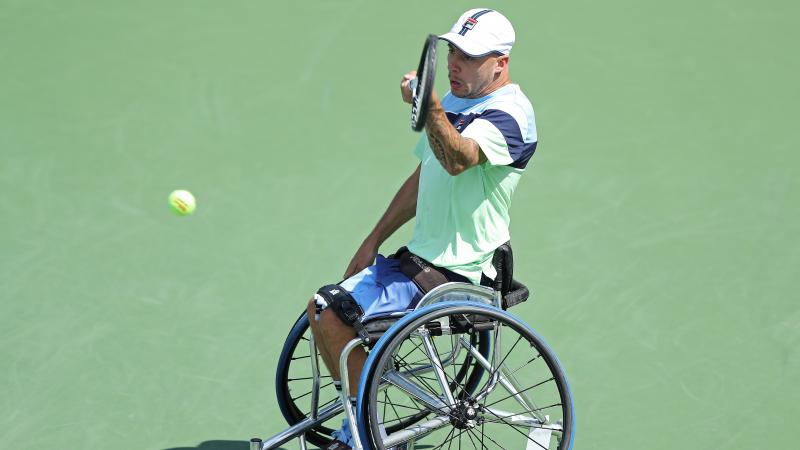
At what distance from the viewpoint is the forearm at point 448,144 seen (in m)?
4.18

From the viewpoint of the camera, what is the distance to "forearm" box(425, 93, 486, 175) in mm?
4184

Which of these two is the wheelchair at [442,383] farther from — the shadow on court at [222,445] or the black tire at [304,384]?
the shadow on court at [222,445]

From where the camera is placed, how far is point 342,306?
4.64m

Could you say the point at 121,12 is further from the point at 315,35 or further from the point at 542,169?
the point at 542,169

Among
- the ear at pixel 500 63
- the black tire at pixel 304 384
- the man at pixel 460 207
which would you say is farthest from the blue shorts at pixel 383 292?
the ear at pixel 500 63

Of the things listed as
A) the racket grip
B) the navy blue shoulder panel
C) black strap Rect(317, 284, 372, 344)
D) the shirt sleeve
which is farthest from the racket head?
black strap Rect(317, 284, 372, 344)

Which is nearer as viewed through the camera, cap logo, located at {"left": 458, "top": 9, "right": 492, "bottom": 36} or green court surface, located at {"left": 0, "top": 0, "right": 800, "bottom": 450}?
cap logo, located at {"left": 458, "top": 9, "right": 492, "bottom": 36}

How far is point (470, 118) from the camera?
466cm

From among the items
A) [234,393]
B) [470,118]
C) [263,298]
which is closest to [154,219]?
[263,298]

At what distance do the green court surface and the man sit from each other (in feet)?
3.33

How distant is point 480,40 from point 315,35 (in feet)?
12.6

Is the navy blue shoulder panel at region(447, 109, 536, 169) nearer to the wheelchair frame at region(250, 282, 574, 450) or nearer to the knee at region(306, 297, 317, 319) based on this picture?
the wheelchair frame at region(250, 282, 574, 450)

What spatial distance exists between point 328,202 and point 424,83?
3.03 m

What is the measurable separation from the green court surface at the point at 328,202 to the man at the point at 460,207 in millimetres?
1015
